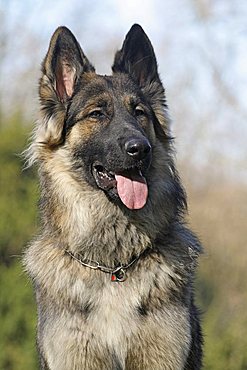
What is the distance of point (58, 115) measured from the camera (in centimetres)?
509

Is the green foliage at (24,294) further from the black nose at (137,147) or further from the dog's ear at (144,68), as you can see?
the black nose at (137,147)

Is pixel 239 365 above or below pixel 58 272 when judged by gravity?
below

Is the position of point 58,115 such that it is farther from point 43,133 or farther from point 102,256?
point 102,256

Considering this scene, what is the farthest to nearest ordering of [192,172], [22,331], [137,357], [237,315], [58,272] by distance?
[192,172], [237,315], [22,331], [58,272], [137,357]

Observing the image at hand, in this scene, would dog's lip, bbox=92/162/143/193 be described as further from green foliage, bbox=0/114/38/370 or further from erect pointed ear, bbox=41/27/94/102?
green foliage, bbox=0/114/38/370

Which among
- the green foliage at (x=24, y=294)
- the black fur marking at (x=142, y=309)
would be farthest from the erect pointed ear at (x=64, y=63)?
the green foliage at (x=24, y=294)

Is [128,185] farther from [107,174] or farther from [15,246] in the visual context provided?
[15,246]

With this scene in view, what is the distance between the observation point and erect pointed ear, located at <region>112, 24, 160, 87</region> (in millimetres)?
5382

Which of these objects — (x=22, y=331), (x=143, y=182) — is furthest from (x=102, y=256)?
(x=22, y=331)

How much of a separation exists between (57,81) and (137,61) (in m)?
0.69

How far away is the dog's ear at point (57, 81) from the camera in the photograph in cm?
507

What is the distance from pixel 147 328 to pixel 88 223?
0.91 meters

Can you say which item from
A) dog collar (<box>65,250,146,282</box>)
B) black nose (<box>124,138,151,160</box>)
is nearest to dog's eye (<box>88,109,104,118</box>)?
black nose (<box>124,138,151,160</box>)

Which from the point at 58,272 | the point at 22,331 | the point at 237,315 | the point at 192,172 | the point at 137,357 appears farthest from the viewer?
the point at 192,172
